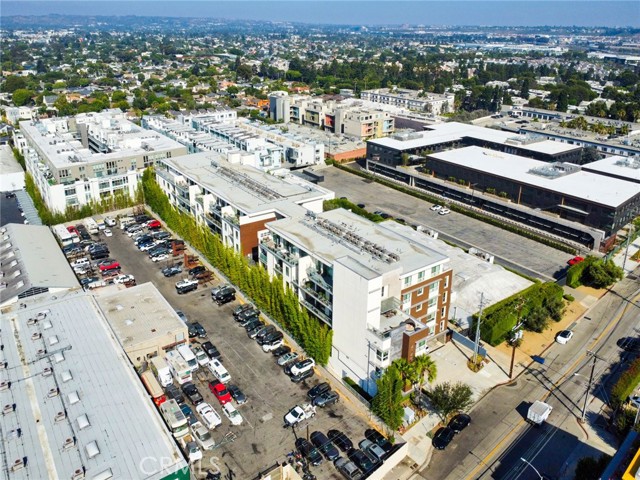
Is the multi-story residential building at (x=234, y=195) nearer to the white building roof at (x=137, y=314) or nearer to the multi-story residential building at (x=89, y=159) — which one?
the multi-story residential building at (x=89, y=159)

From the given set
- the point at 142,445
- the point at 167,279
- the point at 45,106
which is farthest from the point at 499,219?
the point at 45,106

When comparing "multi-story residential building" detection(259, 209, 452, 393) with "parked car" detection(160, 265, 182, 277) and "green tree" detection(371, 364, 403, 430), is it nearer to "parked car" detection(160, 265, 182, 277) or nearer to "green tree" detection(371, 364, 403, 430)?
"green tree" detection(371, 364, 403, 430)

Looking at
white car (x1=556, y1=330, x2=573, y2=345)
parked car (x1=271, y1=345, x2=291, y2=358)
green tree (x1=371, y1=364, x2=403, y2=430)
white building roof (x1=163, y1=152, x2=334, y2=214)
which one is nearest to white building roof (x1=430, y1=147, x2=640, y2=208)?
white car (x1=556, y1=330, x2=573, y2=345)

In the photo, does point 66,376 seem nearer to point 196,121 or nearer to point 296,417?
point 296,417

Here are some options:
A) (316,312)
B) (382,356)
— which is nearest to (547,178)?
(316,312)

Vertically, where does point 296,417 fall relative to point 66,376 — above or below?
below

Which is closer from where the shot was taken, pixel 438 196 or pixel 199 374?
pixel 199 374

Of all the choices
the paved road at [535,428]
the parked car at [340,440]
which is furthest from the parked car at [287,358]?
the paved road at [535,428]
